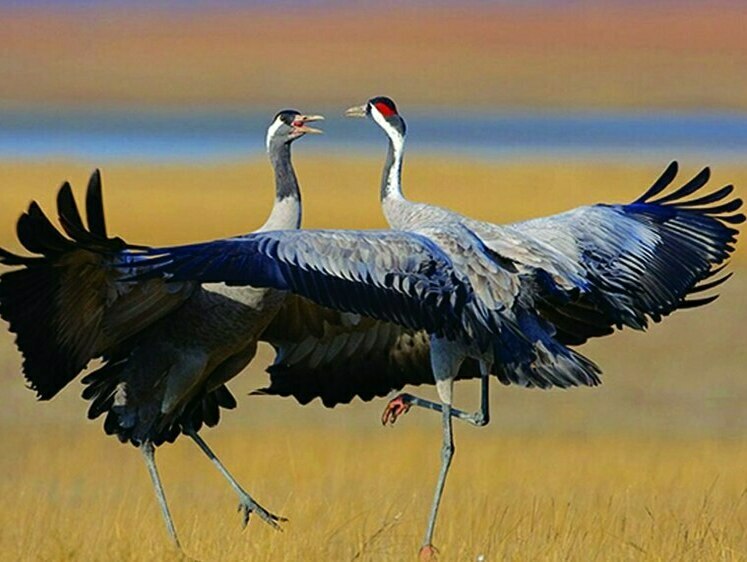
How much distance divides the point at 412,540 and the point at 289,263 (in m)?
1.59

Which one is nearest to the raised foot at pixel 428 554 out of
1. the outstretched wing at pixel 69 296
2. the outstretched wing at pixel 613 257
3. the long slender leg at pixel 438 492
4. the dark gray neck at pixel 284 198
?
the long slender leg at pixel 438 492

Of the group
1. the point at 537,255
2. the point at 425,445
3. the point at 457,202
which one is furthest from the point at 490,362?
the point at 457,202

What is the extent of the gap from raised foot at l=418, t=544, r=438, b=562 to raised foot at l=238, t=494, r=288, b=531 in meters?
0.84

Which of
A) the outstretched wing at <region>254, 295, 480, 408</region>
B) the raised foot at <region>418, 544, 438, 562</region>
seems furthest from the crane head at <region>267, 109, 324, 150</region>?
the raised foot at <region>418, 544, 438, 562</region>

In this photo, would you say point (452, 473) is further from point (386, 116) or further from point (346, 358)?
point (386, 116)

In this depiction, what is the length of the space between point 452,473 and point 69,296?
162 inches

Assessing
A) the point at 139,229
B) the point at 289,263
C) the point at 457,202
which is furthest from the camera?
the point at 457,202

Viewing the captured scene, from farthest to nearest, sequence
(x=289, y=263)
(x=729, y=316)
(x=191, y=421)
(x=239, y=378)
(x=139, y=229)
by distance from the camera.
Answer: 1. (x=139, y=229)
2. (x=729, y=316)
3. (x=239, y=378)
4. (x=191, y=421)
5. (x=289, y=263)

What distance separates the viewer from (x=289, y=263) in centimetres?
898

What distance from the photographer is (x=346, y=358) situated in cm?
1077

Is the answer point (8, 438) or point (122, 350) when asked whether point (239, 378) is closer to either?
point (8, 438)

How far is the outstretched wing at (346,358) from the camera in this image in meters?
10.6

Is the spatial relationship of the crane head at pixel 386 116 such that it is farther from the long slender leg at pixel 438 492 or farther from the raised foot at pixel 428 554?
the raised foot at pixel 428 554

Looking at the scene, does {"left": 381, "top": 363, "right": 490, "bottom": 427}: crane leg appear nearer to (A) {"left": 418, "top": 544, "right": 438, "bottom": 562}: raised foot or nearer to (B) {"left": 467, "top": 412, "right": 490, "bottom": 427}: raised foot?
(B) {"left": 467, "top": 412, "right": 490, "bottom": 427}: raised foot
